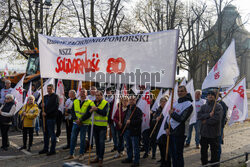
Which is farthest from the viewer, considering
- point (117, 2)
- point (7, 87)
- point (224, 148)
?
point (117, 2)

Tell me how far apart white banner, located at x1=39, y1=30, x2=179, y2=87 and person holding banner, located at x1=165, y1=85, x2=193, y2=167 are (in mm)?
424

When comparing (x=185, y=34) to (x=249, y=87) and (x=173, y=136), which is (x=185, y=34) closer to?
(x=173, y=136)

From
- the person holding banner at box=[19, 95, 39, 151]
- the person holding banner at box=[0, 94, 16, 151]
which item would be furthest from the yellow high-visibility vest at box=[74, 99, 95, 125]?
the person holding banner at box=[0, 94, 16, 151]

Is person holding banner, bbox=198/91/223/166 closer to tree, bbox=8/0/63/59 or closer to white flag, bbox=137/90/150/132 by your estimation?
white flag, bbox=137/90/150/132

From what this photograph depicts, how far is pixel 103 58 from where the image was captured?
6.30 metres

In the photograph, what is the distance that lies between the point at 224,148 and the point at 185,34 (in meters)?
17.5

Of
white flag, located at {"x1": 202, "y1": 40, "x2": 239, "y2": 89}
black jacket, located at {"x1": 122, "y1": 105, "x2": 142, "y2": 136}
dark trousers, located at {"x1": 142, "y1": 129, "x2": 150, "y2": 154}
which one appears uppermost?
white flag, located at {"x1": 202, "y1": 40, "x2": 239, "y2": 89}

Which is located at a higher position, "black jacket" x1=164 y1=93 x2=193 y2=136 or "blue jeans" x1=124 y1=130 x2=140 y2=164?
"black jacket" x1=164 y1=93 x2=193 y2=136

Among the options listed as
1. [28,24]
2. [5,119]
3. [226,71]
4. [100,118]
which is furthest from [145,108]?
[28,24]

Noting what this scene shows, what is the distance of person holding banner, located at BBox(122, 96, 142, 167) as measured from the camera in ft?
20.3

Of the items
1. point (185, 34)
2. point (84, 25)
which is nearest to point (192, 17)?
point (185, 34)

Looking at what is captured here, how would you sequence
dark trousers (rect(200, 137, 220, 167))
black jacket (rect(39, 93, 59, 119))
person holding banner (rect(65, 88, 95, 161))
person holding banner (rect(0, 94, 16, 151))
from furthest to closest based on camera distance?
person holding banner (rect(0, 94, 16, 151)) < black jacket (rect(39, 93, 59, 119)) < person holding banner (rect(65, 88, 95, 161)) < dark trousers (rect(200, 137, 220, 167))

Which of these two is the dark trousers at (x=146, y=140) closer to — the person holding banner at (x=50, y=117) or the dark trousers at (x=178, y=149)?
the dark trousers at (x=178, y=149)

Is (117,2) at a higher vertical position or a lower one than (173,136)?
higher
